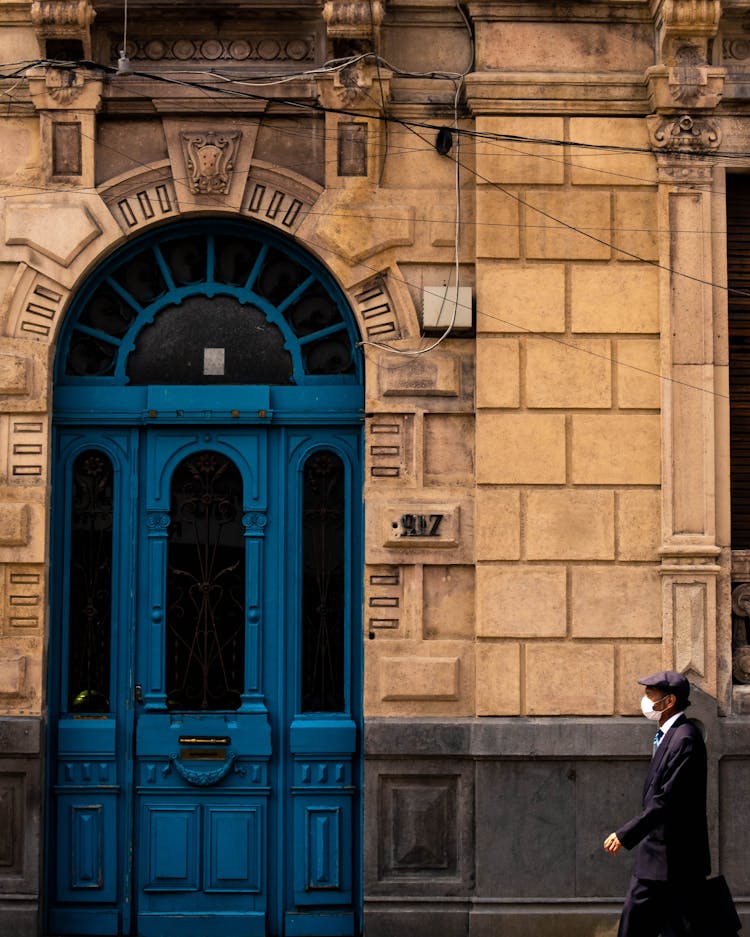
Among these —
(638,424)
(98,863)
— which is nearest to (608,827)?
(638,424)

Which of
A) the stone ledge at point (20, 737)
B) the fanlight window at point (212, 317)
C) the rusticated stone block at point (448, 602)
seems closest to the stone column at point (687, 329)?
the rusticated stone block at point (448, 602)

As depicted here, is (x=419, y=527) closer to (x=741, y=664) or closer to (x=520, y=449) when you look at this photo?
(x=520, y=449)

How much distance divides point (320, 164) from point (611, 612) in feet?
12.1

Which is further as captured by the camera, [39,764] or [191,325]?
[191,325]

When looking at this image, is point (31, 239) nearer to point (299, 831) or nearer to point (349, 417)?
point (349, 417)

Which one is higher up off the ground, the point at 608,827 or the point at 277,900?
the point at 608,827

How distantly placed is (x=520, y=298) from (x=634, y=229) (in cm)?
94

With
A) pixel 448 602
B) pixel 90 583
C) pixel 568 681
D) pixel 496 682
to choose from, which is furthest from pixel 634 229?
pixel 90 583

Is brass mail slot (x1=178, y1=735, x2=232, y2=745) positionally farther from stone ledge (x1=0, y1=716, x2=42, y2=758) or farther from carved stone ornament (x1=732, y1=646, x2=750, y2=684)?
carved stone ornament (x1=732, y1=646, x2=750, y2=684)

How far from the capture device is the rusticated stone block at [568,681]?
30.6ft

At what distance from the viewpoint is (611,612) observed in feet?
30.7

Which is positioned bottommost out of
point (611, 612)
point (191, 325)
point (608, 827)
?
point (608, 827)

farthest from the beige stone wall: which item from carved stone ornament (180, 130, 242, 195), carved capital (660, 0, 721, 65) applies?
carved stone ornament (180, 130, 242, 195)

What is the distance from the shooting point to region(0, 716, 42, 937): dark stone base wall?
9211mm
